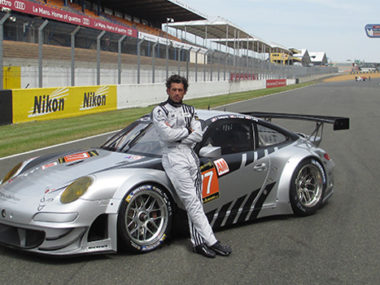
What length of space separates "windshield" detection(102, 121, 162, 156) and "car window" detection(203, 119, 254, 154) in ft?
1.72

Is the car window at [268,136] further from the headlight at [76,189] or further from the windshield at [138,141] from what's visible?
the headlight at [76,189]

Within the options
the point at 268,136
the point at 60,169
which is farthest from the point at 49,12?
the point at 60,169

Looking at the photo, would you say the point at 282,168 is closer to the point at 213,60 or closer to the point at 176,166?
the point at 176,166

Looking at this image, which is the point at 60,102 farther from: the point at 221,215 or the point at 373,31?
the point at 373,31

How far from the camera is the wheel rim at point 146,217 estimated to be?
4.03m

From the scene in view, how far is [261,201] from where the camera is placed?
5.03 meters

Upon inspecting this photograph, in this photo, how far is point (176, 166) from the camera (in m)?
4.07

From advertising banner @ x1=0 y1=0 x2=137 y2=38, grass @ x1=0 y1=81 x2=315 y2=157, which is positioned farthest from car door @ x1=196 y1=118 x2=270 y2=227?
advertising banner @ x1=0 y1=0 x2=137 y2=38

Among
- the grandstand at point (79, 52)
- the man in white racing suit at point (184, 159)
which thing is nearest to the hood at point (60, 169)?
the man in white racing suit at point (184, 159)

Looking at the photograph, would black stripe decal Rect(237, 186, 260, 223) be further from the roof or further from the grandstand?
the roof

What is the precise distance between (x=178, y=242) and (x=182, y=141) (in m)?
1.00

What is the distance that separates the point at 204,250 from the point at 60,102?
518 inches

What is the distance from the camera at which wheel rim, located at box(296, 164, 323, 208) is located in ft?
17.6

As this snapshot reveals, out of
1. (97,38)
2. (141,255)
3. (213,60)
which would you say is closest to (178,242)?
(141,255)
